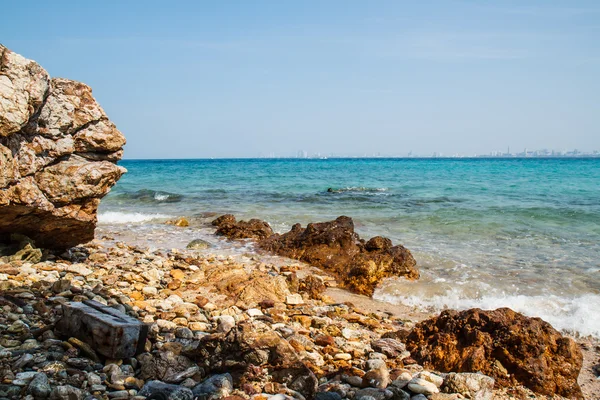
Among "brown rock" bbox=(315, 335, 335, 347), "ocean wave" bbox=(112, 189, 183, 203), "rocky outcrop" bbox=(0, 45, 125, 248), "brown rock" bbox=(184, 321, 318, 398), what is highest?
"rocky outcrop" bbox=(0, 45, 125, 248)

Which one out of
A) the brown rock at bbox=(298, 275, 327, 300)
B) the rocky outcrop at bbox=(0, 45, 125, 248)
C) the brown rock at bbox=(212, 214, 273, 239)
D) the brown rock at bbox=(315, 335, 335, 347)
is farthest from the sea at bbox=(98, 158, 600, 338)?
the rocky outcrop at bbox=(0, 45, 125, 248)

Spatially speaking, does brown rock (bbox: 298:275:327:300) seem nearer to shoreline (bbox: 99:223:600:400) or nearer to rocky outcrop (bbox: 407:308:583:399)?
shoreline (bbox: 99:223:600:400)

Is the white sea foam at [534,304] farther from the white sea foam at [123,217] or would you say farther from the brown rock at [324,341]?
the white sea foam at [123,217]

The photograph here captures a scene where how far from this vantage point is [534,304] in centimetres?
718

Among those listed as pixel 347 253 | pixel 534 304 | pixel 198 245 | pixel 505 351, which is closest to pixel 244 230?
pixel 198 245

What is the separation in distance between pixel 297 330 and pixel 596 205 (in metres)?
18.9

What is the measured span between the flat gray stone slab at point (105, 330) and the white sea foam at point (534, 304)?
4.55m

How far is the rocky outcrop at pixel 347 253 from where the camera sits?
848cm

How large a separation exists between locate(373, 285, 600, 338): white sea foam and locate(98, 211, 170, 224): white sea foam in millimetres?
10600

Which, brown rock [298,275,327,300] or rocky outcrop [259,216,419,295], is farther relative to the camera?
rocky outcrop [259,216,419,295]

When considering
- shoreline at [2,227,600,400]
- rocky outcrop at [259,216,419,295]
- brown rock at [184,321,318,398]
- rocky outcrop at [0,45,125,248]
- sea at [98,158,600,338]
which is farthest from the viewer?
rocky outcrop at [259,216,419,295]

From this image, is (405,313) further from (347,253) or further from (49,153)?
(49,153)

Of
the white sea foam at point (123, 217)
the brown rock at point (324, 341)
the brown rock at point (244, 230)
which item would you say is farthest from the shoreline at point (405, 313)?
the white sea foam at point (123, 217)

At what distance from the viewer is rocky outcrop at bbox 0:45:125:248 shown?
548cm
